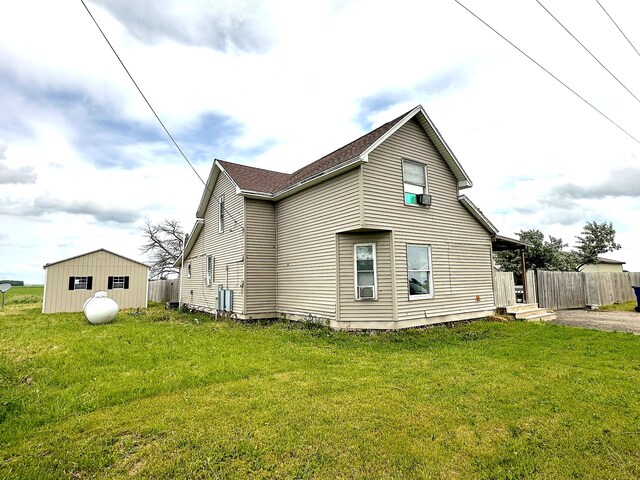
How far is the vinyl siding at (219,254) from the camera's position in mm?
13805

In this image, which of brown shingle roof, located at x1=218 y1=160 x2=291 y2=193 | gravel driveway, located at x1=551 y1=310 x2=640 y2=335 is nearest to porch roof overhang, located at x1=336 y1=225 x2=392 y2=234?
brown shingle roof, located at x1=218 y1=160 x2=291 y2=193

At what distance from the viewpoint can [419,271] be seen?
36.9 feet

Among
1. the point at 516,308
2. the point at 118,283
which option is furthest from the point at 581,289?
the point at 118,283

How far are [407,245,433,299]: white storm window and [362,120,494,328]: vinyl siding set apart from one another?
0.20m

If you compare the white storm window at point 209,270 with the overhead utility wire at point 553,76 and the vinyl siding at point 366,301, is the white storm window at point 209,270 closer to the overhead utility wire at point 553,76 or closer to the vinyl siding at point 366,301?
the vinyl siding at point 366,301

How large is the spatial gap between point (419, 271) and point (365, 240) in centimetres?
219

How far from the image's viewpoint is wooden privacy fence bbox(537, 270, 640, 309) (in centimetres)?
1795

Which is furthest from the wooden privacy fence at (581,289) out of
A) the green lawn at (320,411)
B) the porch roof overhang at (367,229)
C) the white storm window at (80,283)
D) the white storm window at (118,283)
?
the white storm window at (80,283)

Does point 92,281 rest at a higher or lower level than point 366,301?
higher

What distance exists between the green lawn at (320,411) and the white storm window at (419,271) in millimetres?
2781

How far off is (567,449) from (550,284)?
1747 cm

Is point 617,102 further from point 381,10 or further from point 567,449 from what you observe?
point 567,449

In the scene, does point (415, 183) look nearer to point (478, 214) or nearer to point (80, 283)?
point (478, 214)

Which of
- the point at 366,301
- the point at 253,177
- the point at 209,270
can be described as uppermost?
the point at 253,177
